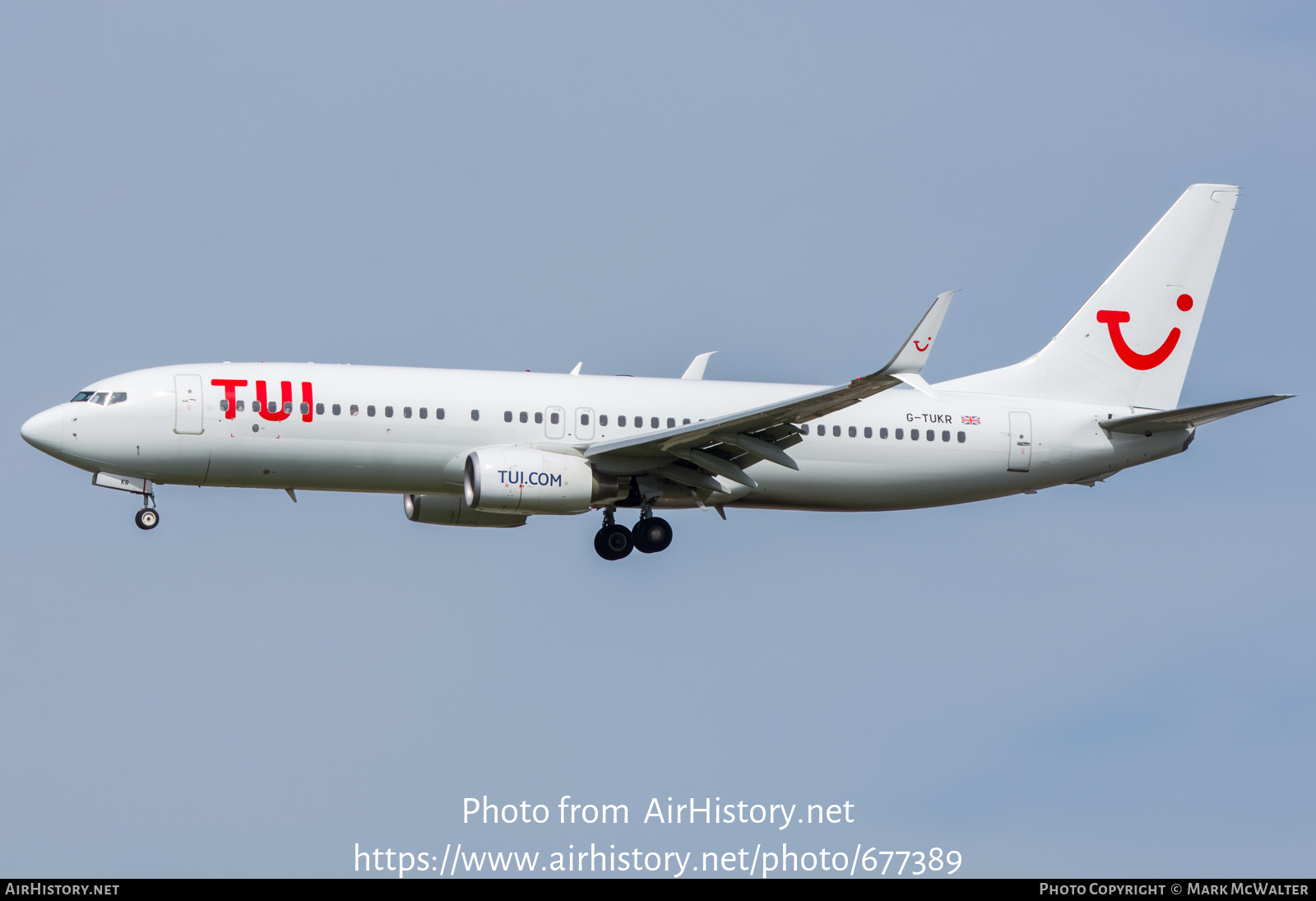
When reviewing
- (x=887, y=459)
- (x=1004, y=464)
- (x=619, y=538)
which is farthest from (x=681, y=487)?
(x=1004, y=464)

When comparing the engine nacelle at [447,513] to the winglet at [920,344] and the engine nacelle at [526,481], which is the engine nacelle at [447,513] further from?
the winglet at [920,344]

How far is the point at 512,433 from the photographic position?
41531 mm

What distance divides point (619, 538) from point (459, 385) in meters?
5.37

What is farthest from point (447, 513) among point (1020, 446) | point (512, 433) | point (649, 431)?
point (1020, 446)

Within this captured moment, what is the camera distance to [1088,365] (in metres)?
47.2

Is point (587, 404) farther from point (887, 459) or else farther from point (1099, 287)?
point (1099, 287)

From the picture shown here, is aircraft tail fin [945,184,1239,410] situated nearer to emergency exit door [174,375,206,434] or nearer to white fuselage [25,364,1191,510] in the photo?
white fuselage [25,364,1191,510]

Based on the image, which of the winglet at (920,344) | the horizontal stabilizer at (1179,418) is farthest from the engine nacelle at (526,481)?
the horizontal stabilizer at (1179,418)

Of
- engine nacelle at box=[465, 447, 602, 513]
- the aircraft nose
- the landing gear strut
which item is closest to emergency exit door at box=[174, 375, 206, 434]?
the aircraft nose

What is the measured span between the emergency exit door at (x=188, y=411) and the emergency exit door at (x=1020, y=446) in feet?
64.0

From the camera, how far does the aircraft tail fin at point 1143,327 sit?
46.8 metres

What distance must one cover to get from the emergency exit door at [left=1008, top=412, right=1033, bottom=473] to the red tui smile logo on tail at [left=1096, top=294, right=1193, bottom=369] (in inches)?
162

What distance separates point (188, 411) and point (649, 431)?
10.5 metres

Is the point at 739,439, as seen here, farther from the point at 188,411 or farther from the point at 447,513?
the point at 188,411
